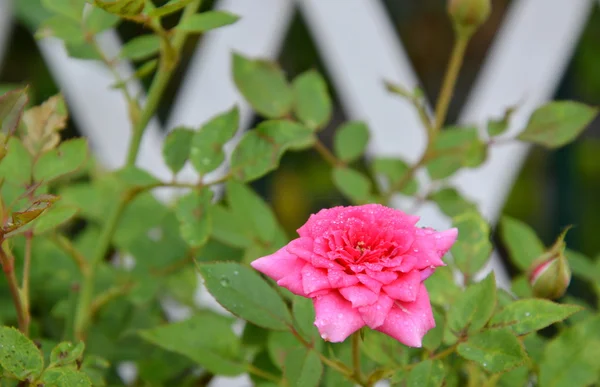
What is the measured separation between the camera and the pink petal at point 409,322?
38 cm

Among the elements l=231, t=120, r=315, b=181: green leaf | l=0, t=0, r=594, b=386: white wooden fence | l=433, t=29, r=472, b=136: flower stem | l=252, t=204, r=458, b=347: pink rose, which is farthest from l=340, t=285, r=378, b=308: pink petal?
l=0, t=0, r=594, b=386: white wooden fence

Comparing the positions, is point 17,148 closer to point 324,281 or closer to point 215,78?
point 324,281

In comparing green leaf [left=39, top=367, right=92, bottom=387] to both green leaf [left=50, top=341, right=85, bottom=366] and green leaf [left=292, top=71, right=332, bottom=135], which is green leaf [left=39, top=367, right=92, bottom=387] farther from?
green leaf [left=292, top=71, right=332, bottom=135]

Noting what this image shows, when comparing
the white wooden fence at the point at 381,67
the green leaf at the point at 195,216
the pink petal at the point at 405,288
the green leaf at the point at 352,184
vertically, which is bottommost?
the white wooden fence at the point at 381,67

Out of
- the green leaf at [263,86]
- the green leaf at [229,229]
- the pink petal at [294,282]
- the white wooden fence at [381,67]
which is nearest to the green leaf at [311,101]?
the green leaf at [263,86]

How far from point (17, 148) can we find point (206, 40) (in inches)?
35.9

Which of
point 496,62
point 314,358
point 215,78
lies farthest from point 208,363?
point 496,62

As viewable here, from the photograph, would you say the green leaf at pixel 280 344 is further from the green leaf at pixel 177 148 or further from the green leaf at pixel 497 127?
the green leaf at pixel 497 127

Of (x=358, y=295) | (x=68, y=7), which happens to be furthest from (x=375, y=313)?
(x=68, y=7)

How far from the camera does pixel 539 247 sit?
2.26ft

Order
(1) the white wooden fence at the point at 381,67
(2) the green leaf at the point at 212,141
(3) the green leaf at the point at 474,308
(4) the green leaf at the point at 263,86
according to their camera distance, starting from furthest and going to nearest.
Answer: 1. (1) the white wooden fence at the point at 381,67
2. (4) the green leaf at the point at 263,86
3. (2) the green leaf at the point at 212,141
4. (3) the green leaf at the point at 474,308

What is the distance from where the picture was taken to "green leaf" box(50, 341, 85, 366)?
0.45 meters

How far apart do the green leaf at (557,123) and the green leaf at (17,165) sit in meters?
0.40

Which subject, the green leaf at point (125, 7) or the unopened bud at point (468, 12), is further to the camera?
the unopened bud at point (468, 12)
